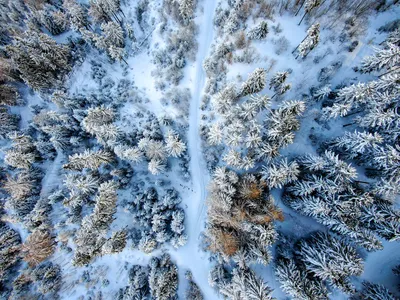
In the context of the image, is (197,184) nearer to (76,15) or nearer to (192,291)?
(192,291)

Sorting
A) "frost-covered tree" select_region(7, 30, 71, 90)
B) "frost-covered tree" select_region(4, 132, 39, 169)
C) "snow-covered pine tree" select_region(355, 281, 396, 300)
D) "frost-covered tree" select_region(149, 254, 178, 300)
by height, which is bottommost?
"snow-covered pine tree" select_region(355, 281, 396, 300)

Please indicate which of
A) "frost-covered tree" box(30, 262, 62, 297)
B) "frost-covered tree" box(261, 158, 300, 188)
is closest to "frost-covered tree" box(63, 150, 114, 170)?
"frost-covered tree" box(30, 262, 62, 297)

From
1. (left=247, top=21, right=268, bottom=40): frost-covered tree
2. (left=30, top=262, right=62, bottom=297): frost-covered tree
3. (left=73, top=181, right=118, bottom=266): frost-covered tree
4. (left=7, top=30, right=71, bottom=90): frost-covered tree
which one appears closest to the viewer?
(left=73, top=181, right=118, bottom=266): frost-covered tree

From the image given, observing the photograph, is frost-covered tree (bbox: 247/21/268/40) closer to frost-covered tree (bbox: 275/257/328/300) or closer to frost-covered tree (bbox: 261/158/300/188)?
frost-covered tree (bbox: 261/158/300/188)

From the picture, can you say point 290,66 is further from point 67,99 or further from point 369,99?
point 67,99

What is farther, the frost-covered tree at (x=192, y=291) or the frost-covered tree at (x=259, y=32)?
the frost-covered tree at (x=259, y=32)

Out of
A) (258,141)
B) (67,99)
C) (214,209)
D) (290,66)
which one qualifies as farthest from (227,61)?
(67,99)

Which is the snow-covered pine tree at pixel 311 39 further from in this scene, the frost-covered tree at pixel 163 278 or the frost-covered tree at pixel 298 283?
the frost-covered tree at pixel 163 278

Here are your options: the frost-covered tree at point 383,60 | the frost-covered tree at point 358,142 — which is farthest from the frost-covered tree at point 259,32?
the frost-covered tree at point 358,142
